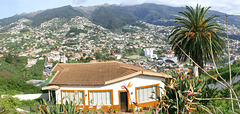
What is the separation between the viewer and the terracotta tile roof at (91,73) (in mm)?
12273

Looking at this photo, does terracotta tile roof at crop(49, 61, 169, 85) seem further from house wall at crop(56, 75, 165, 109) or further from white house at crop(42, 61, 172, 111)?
house wall at crop(56, 75, 165, 109)

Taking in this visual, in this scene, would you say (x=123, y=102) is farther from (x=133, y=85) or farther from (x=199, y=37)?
(x=199, y=37)

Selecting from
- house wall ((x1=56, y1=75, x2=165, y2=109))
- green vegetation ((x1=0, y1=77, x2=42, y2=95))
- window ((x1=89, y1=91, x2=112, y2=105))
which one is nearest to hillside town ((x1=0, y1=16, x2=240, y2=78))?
green vegetation ((x1=0, y1=77, x2=42, y2=95))

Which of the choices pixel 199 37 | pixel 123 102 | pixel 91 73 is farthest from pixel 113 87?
pixel 199 37

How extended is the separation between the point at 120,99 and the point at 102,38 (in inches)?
6535

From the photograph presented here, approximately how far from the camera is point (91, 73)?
1359cm

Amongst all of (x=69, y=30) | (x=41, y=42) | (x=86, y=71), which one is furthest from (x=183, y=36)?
(x=69, y=30)

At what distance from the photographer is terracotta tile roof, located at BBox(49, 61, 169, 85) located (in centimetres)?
1227

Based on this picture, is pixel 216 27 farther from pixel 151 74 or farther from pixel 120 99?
pixel 120 99

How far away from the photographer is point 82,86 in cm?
1231

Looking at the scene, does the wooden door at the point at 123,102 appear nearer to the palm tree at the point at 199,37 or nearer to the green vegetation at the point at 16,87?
the palm tree at the point at 199,37

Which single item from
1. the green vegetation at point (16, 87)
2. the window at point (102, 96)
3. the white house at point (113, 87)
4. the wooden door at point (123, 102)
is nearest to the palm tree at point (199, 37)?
the white house at point (113, 87)

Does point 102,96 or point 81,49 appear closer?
point 102,96

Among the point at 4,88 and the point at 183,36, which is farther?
the point at 4,88
